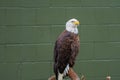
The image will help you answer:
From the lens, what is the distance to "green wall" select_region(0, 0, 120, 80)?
16.3ft

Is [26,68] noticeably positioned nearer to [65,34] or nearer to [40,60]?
[40,60]

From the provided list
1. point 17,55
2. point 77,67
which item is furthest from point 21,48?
point 77,67

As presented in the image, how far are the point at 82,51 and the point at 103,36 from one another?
1.12ft

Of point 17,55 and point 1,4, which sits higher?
point 1,4

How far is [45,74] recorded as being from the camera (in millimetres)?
5078

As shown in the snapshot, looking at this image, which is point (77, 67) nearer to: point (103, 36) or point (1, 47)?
point (103, 36)

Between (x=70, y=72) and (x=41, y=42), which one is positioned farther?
(x=41, y=42)

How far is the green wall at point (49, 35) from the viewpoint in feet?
16.3

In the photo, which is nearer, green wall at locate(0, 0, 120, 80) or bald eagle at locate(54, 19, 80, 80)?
bald eagle at locate(54, 19, 80, 80)

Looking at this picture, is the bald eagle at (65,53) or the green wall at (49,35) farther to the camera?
the green wall at (49,35)

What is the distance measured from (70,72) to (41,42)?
58.2 inches

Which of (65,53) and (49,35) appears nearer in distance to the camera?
(65,53)

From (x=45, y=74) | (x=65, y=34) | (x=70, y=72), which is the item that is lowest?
(x=45, y=74)

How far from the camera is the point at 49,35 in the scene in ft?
16.5
